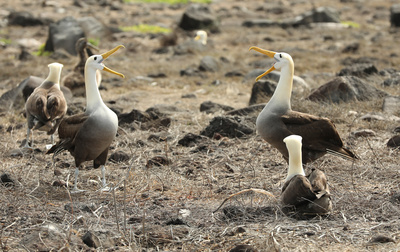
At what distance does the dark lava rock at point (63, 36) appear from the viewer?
15492mm

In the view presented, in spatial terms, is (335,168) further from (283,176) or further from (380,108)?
(380,108)

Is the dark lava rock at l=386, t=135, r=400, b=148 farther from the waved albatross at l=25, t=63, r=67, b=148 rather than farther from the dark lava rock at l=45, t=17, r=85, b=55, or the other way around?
the dark lava rock at l=45, t=17, r=85, b=55

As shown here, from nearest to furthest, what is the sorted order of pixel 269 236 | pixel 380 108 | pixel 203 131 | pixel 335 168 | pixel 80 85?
pixel 269 236 → pixel 335 168 → pixel 203 131 → pixel 380 108 → pixel 80 85

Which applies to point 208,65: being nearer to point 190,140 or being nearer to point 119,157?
point 190,140

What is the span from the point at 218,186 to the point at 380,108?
378 cm

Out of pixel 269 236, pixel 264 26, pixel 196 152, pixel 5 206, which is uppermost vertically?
pixel 269 236

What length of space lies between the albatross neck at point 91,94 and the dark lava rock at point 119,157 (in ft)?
3.06

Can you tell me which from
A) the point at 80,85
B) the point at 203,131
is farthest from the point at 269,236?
the point at 80,85

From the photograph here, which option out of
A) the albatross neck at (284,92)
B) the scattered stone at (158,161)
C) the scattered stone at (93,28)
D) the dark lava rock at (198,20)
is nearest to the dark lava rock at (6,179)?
the scattered stone at (158,161)

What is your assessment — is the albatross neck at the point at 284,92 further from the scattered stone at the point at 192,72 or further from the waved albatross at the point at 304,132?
the scattered stone at the point at 192,72

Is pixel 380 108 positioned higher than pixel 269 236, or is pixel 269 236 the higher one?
pixel 269 236

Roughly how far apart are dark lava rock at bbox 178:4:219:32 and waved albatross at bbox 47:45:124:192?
50.5ft

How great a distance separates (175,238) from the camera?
402cm

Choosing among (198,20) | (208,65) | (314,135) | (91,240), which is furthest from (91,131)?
(198,20)
